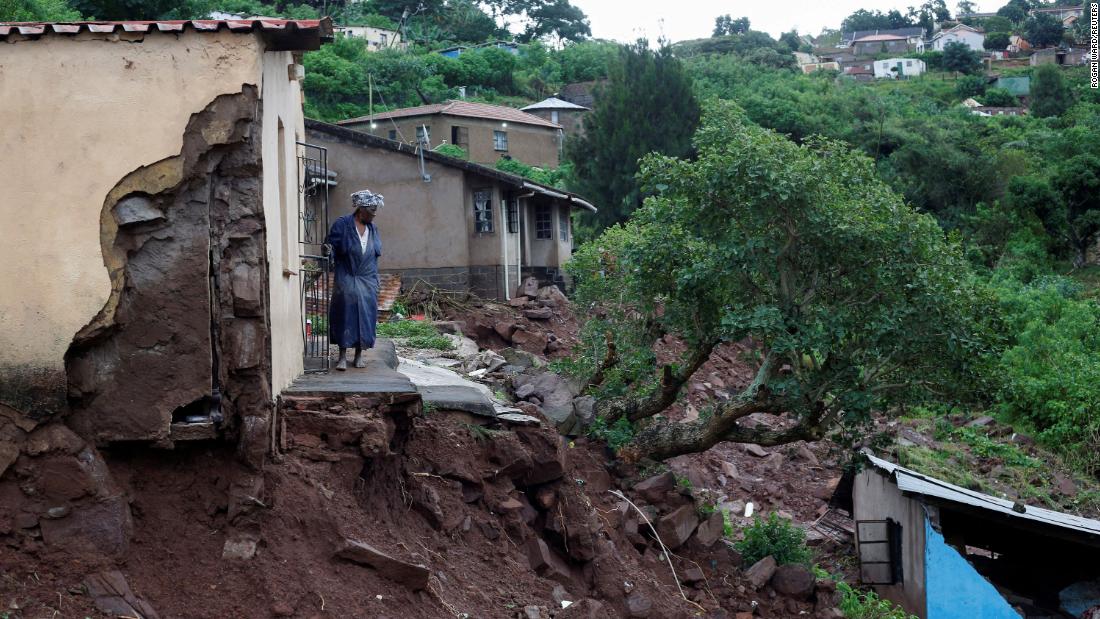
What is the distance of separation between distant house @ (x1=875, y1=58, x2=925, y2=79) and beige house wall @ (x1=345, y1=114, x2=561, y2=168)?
116 feet

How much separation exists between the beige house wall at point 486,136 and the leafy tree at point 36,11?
11.3m

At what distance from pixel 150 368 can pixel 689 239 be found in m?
7.62

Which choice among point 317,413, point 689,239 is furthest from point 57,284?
point 689,239

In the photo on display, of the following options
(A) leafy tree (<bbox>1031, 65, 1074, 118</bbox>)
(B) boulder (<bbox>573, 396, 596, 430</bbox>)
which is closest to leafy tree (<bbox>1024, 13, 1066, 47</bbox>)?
(A) leafy tree (<bbox>1031, 65, 1074, 118</bbox>)

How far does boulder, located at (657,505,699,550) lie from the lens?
12.4 metres

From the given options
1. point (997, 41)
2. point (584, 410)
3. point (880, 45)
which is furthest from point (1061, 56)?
point (584, 410)

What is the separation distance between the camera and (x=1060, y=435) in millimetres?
20453

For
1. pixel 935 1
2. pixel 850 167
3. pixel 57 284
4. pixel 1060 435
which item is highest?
pixel 935 1

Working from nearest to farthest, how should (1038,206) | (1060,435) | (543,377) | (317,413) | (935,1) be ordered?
(317,413)
(543,377)
(1060,435)
(1038,206)
(935,1)

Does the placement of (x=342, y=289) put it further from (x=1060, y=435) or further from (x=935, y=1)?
(x=935, y=1)

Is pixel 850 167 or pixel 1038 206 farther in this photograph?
pixel 1038 206

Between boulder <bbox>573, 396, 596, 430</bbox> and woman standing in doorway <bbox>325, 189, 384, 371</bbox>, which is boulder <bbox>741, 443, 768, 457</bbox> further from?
woman standing in doorway <bbox>325, 189, 384, 371</bbox>

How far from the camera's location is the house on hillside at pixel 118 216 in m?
6.37

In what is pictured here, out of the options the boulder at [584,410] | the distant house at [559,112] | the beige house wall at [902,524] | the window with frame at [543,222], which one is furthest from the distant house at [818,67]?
the boulder at [584,410]
